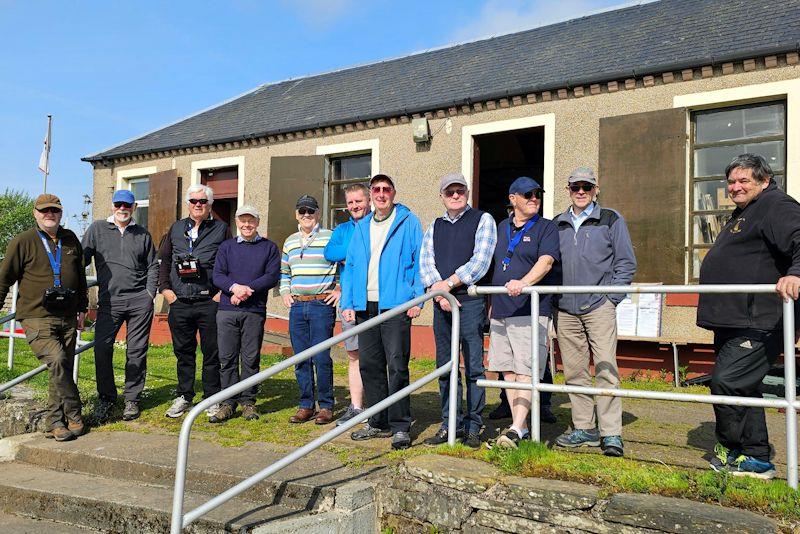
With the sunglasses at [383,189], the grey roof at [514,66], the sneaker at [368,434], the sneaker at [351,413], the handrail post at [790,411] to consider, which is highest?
the grey roof at [514,66]

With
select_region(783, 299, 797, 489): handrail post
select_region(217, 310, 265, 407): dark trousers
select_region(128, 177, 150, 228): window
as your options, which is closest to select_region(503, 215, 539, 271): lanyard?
select_region(783, 299, 797, 489): handrail post

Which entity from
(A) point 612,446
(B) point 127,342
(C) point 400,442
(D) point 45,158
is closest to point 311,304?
(C) point 400,442

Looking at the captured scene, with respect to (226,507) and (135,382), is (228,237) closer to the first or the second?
(135,382)

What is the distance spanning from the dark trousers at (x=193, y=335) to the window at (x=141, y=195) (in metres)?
8.94

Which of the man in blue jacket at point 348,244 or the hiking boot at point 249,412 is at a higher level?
the man in blue jacket at point 348,244

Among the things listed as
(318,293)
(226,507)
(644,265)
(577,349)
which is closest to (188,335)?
(318,293)

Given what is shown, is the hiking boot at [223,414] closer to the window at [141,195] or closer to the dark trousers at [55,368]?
the dark trousers at [55,368]

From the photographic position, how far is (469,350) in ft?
13.8

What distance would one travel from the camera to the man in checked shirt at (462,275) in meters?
4.16

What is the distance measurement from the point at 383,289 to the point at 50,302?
2587 mm

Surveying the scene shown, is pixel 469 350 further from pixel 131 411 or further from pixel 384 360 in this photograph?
pixel 131 411

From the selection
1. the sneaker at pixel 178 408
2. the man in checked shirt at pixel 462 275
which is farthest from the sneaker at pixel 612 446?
the sneaker at pixel 178 408

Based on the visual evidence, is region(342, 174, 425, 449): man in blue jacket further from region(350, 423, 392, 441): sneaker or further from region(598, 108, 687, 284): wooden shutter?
region(598, 108, 687, 284): wooden shutter

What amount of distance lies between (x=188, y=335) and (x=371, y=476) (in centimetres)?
248
